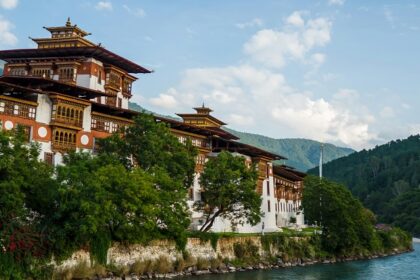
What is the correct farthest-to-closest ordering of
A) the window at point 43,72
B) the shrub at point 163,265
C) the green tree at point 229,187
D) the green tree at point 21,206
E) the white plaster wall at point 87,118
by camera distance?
1. the window at point 43,72
2. the green tree at point 229,187
3. the white plaster wall at point 87,118
4. the shrub at point 163,265
5. the green tree at point 21,206

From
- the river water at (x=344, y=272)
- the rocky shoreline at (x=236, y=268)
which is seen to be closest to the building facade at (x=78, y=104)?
the rocky shoreline at (x=236, y=268)

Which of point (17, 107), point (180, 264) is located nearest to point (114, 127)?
point (17, 107)

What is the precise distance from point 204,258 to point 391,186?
128 m

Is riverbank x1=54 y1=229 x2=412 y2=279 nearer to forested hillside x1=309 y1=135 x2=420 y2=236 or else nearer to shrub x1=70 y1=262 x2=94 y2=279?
shrub x1=70 y1=262 x2=94 y2=279

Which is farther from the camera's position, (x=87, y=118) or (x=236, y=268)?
(x=236, y=268)

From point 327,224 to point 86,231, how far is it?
1468 inches

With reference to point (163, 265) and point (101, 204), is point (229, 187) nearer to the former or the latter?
point (163, 265)

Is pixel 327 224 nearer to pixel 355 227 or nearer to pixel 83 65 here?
pixel 355 227

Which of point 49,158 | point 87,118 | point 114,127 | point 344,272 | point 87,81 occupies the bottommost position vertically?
point 344,272

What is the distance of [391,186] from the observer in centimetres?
15712

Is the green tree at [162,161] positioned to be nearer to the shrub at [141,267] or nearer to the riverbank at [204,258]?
the riverbank at [204,258]

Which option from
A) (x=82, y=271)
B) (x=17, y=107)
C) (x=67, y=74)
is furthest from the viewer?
(x=67, y=74)

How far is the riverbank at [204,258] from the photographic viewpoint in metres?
33.2

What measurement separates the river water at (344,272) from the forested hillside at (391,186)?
70.0 meters
